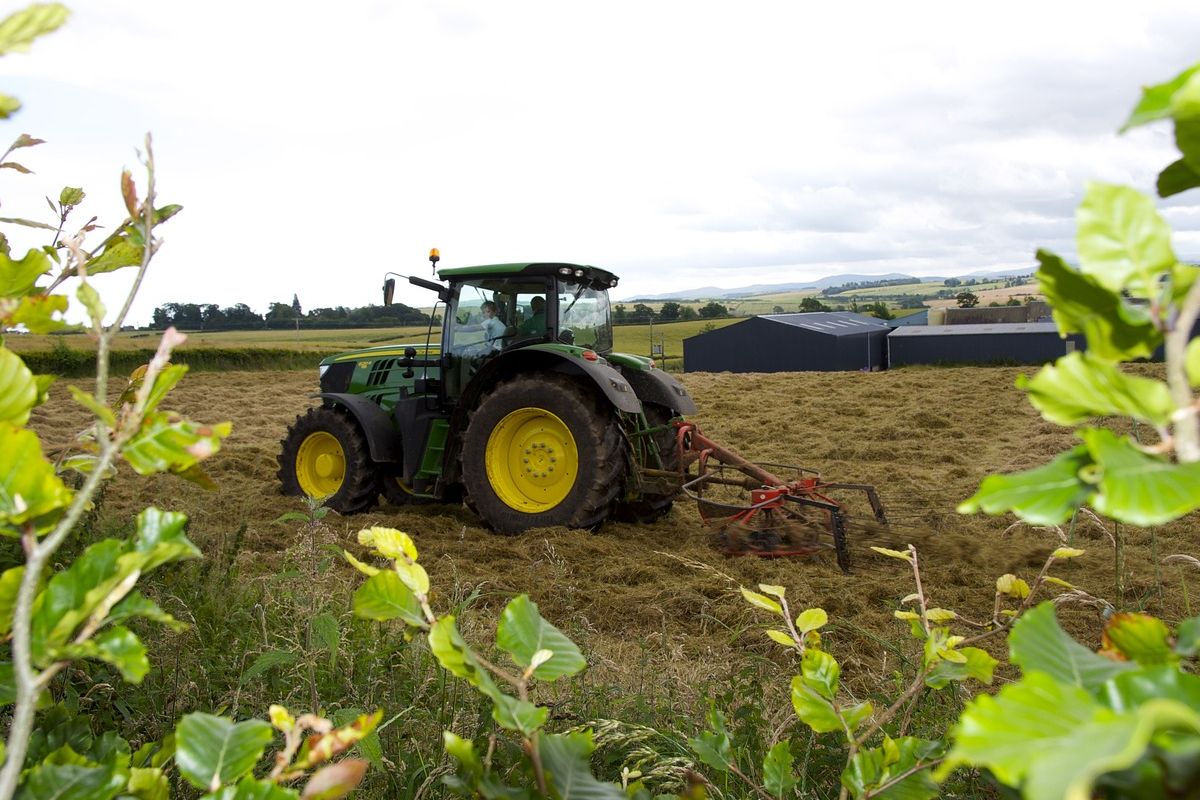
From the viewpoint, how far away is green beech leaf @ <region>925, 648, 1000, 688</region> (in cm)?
125

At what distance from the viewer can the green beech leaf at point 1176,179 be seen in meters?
0.60

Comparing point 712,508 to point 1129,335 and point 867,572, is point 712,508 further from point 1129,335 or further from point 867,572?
point 1129,335

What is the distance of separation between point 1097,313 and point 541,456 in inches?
233

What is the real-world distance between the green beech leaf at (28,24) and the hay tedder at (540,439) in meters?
4.90

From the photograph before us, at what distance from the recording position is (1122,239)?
20.0 inches

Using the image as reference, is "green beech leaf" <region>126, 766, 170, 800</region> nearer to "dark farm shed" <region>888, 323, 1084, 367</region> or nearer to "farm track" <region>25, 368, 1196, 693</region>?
"farm track" <region>25, 368, 1196, 693</region>

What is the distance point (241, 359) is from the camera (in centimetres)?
2352

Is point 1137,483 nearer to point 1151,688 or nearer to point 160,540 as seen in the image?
point 1151,688

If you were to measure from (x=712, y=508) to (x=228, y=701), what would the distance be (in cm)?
379

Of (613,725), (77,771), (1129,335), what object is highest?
(1129,335)

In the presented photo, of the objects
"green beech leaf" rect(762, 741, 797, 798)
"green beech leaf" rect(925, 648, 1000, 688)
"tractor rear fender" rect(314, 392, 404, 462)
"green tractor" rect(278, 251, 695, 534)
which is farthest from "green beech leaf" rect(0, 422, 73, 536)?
"tractor rear fender" rect(314, 392, 404, 462)

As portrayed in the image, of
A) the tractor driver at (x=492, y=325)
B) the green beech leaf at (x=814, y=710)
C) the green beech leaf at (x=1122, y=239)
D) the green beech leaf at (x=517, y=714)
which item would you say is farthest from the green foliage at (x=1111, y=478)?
the tractor driver at (x=492, y=325)

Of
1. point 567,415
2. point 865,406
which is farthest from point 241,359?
point 567,415

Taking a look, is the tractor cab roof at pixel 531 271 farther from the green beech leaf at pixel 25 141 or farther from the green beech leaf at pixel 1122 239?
the green beech leaf at pixel 1122 239
